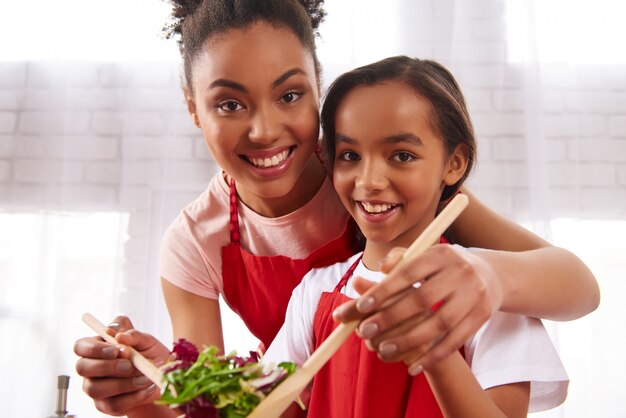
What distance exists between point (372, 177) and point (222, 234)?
0.40 metres

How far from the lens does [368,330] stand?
708 millimetres

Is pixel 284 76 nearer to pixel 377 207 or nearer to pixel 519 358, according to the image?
pixel 377 207

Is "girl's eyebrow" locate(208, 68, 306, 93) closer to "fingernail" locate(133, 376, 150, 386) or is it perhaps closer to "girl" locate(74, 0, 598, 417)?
"girl" locate(74, 0, 598, 417)

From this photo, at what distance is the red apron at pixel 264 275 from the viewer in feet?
4.10

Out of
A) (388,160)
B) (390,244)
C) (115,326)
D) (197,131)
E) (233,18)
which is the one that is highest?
(197,131)

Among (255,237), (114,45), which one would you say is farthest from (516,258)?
(114,45)

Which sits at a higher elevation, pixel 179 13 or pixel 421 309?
pixel 179 13

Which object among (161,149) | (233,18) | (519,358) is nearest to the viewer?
(519,358)

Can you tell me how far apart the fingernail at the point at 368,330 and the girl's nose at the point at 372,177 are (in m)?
0.33

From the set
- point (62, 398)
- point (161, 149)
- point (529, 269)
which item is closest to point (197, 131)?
point (161, 149)

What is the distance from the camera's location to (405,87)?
107cm

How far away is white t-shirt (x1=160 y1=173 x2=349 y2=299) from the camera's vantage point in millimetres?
1276

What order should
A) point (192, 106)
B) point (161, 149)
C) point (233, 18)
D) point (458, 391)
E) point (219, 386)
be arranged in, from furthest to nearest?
point (161, 149) < point (192, 106) < point (233, 18) < point (458, 391) < point (219, 386)

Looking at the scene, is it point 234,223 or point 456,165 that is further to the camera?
point 234,223
